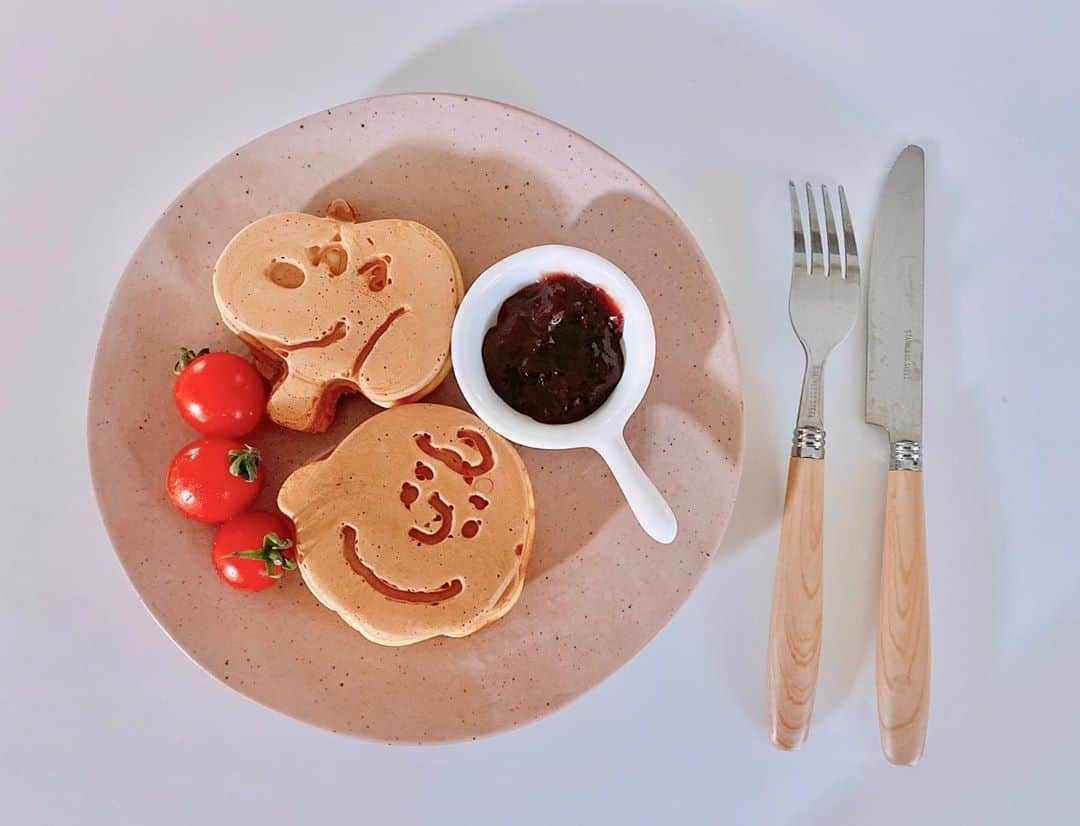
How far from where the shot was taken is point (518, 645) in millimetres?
1874

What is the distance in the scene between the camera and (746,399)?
2055 millimetres

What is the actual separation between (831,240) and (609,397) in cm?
70

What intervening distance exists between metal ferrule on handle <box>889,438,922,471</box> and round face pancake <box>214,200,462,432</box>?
1.01 meters

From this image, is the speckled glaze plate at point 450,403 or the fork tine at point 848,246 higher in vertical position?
the fork tine at point 848,246

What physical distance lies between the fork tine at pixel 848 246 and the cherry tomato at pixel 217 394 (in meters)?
1.32

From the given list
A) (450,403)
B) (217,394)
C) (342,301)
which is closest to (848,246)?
(450,403)

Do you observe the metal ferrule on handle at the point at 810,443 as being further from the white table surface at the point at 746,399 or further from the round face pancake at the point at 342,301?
the round face pancake at the point at 342,301

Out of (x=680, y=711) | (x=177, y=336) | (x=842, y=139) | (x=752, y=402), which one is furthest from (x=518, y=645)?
(x=842, y=139)

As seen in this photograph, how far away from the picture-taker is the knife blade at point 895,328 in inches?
79.0

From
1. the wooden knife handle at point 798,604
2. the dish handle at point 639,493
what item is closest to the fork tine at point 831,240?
the wooden knife handle at point 798,604

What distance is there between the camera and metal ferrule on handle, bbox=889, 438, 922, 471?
1.97 metres

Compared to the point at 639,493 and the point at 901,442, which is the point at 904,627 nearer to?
the point at 901,442

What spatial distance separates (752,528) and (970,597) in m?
0.54

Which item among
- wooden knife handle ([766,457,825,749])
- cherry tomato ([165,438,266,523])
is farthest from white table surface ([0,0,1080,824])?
cherry tomato ([165,438,266,523])
